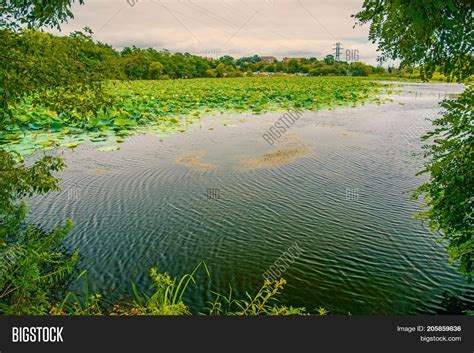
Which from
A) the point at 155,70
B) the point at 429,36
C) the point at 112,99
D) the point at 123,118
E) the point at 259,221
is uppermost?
the point at 155,70

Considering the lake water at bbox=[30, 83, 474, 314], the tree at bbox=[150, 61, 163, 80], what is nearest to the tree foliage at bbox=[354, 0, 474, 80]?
the lake water at bbox=[30, 83, 474, 314]

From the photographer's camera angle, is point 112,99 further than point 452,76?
Yes

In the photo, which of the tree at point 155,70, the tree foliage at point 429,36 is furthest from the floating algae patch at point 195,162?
the tree at point 155,70

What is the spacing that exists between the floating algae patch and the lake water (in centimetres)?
7

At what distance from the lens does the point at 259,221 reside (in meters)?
8.70

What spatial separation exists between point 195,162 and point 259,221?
552cm

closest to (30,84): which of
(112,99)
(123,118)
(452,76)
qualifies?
(112,99)

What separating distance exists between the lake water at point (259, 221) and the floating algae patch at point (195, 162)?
72 millimetres

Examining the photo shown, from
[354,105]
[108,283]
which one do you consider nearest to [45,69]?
[108,283]

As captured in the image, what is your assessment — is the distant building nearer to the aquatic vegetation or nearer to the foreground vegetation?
the aquatic vegetation

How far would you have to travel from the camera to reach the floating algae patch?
42.5ft

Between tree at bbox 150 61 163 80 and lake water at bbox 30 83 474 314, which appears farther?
tree at bbox 150 61 163 80

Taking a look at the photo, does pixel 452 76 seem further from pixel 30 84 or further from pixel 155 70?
pixel 155 70

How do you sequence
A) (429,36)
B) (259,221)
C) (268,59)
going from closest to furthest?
(429,36) → (259,221) → (268,59)
